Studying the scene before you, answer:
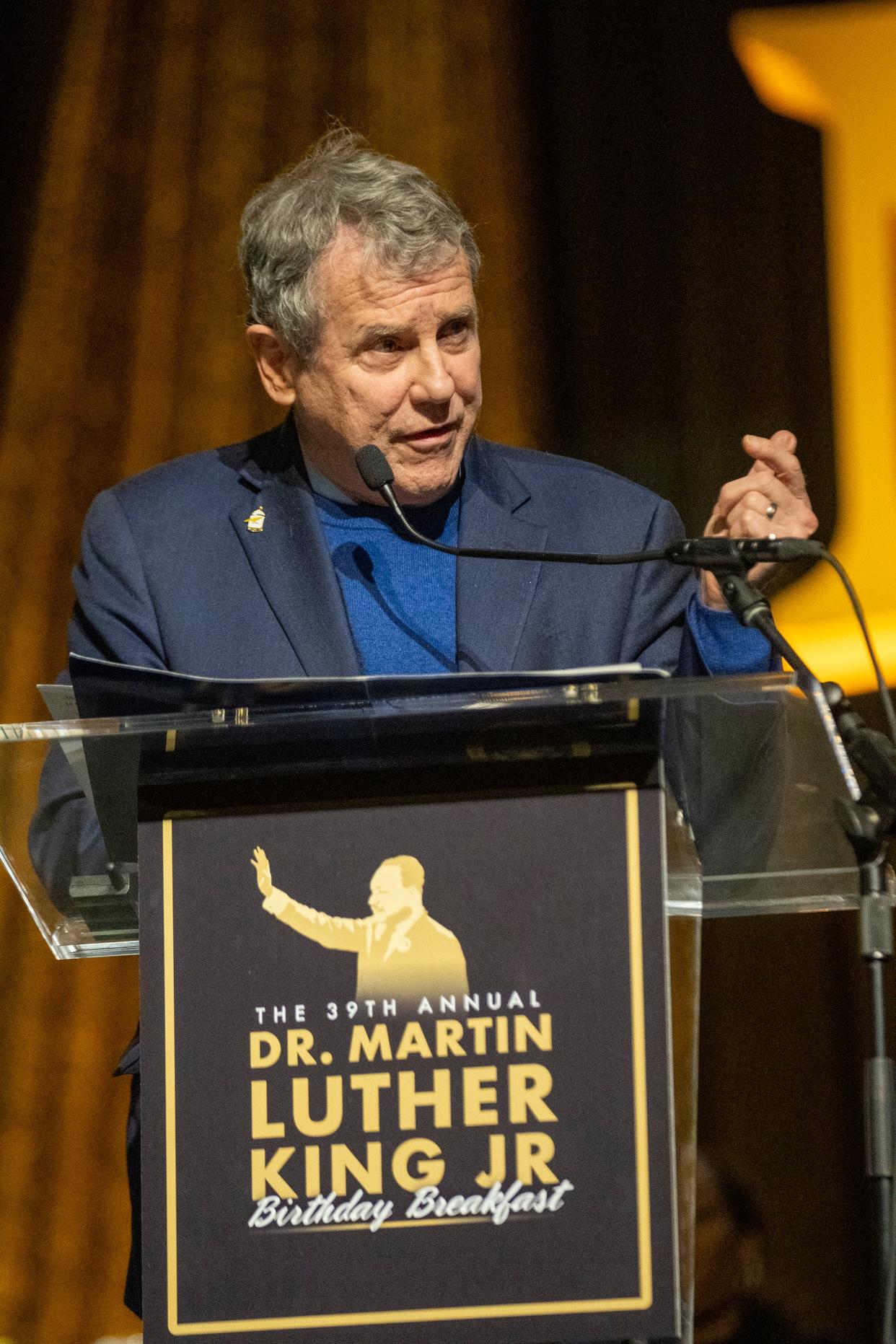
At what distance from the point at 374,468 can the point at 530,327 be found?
2.05m

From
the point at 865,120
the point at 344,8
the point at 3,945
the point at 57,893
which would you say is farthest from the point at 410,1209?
the point at 344,8

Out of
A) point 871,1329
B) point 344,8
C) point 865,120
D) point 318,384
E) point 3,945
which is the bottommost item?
point 871,1329

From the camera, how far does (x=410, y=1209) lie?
3.82 feet

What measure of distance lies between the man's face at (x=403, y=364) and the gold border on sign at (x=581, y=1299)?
31.1 inches

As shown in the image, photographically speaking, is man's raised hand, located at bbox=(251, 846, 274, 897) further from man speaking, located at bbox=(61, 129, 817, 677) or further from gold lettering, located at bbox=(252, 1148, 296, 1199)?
man speaking, located at bbox=(61, 129, 817, 677)

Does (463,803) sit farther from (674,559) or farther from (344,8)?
(344,8)

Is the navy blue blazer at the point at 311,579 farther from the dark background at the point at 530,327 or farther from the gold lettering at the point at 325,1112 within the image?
the dark background at the point at 530,327

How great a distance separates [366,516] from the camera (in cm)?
200

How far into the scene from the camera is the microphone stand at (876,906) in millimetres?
1145

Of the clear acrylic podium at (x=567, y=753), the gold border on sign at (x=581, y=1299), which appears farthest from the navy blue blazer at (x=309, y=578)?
the gold border on sign at (x=581, y=1299)

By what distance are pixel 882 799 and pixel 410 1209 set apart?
0.43m

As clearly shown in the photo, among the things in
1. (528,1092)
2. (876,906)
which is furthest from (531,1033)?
(876,906)

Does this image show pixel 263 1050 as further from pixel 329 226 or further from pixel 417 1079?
pixel 329 226

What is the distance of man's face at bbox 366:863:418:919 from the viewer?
1196mm
